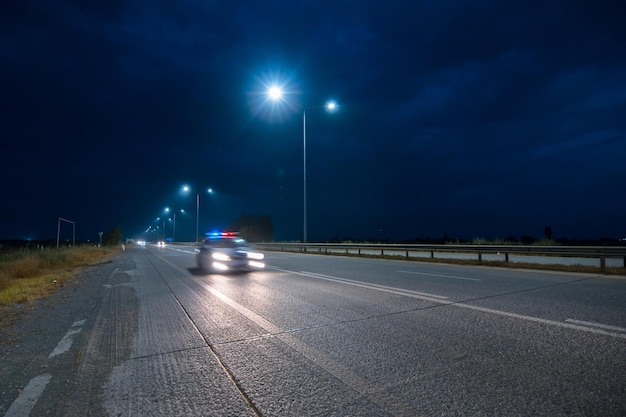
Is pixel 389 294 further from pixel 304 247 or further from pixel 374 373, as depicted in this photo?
pixel 304 247

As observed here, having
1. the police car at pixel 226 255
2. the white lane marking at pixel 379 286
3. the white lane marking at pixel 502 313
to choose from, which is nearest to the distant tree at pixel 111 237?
the police car at pixel 226 255

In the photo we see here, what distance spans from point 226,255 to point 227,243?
40.8 inches

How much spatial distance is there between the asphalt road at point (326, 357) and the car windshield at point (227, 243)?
6461 millimetres

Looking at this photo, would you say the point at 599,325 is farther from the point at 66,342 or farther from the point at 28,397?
the point at 66,342

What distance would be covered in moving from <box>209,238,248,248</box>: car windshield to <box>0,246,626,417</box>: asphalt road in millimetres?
6461

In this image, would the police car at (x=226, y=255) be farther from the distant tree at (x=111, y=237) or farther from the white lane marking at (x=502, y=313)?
the distant tree at (x=111, y=237)

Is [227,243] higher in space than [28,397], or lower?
higher

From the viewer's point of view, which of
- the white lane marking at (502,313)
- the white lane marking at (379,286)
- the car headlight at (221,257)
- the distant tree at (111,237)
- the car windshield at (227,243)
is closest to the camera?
the white lane marking at (502,313)

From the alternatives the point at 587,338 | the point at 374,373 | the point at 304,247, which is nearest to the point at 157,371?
the point at 374,373

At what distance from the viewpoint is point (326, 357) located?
4035 mm

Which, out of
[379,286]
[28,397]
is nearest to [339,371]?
[28,397]

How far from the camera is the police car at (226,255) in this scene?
535 inches

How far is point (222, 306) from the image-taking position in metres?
7.11

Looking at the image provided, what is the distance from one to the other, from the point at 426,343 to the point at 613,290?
22.6 feet
